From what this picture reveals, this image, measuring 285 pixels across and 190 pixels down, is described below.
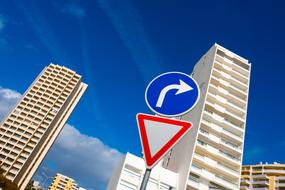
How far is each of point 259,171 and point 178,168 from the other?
6944 cm

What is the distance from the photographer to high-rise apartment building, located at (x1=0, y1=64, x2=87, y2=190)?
107250 mm

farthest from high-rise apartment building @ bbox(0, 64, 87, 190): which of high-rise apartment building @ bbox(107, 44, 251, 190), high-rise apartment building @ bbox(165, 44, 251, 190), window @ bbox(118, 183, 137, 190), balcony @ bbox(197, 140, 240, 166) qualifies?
balcony @ bbox(197, 140, 240, 166)

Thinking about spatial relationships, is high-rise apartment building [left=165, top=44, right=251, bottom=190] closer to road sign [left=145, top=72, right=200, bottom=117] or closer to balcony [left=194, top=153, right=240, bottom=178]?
balcony [left=194, top=153, right=240, bottom=178]

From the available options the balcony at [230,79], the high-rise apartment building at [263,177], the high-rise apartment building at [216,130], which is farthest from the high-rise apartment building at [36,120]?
the balcony at [230,79]

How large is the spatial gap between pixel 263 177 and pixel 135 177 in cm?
7459

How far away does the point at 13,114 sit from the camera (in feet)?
382

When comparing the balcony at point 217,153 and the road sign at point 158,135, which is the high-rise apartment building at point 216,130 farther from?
the road sign at point 158,135

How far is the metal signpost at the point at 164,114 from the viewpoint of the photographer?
3754 mm

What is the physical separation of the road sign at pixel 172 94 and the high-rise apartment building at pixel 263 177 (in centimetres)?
10662

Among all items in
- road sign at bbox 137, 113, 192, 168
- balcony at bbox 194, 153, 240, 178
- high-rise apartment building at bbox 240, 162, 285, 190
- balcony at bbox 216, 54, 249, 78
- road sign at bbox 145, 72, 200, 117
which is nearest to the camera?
road sign at bbox 137, 113, 192, 168

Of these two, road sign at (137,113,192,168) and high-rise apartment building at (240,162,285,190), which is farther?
high-rise apartment building at (240,162,285,190)

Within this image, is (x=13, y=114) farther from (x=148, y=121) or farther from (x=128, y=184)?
(x=148, y=121)

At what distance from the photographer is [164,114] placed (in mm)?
4043

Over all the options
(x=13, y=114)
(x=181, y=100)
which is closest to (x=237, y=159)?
(x=181, y=100)
